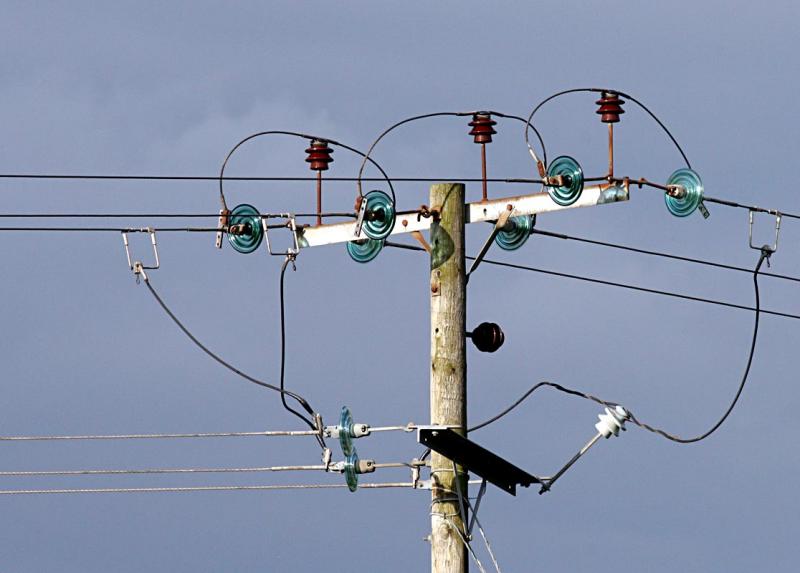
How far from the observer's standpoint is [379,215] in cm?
2192

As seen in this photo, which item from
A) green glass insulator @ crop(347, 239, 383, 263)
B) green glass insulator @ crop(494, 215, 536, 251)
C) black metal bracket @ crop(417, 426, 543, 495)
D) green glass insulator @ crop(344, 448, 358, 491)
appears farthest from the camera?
green glass insulator @ crop(494, 215, 536, 251)

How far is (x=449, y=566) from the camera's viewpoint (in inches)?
834

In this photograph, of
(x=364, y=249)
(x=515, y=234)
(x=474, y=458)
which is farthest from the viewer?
(x=515, y=234)

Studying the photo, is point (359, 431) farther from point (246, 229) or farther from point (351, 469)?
point (246, 229)

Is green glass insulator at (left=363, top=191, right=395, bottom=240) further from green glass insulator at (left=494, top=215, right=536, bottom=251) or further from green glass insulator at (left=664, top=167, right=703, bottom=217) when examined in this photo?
green glass insulator at (left=664, top=167, right=703, bottom=217)

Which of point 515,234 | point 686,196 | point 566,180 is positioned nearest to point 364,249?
point 515,234

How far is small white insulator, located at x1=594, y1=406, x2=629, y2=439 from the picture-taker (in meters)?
21.7

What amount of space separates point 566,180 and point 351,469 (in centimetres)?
343

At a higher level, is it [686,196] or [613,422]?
[686,196]

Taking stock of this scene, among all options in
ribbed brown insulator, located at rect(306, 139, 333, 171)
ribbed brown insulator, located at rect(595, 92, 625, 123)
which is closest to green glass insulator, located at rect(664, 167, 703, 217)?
ribbed brown insulator, located at rect(595, 92, 625, 123)

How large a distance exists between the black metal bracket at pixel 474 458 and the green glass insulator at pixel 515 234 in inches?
99.4

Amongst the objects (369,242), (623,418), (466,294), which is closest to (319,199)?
(369,242)

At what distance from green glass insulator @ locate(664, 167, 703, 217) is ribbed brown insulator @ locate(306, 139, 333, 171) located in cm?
331

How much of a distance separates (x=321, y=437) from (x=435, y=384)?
151cm
